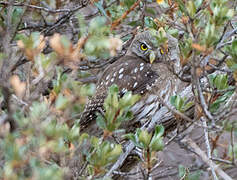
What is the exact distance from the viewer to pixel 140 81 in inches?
225

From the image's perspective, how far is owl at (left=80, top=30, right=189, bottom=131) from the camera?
17.7 ft

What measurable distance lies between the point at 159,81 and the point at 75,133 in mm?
3024

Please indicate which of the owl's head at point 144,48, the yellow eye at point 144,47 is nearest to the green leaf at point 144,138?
the owl's head at point 144,48

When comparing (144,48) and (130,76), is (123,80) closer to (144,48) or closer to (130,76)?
(130,76)

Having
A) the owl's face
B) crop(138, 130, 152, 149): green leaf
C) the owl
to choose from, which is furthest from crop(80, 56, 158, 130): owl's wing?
crop(138, 130, 152, 149): green leaf

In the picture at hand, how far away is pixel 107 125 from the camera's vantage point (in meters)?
2.88

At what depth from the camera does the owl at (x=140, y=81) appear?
17.7ft

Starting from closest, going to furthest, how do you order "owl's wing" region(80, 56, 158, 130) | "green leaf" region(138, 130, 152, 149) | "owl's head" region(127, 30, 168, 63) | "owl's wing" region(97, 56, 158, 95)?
"green leaf" region(138, 130, 152, 149)
"owl's wing" region(80, 56, 158, 130)
"owl's wing" region(97, 56, 158, 95)
"owl's head" region(127, 30, 168, 63)

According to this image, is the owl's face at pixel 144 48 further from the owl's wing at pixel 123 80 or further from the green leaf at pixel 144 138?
the green leaf at pixel 144 138

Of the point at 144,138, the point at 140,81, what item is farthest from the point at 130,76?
the point at 144,138

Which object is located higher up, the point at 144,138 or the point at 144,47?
the point at 144,47

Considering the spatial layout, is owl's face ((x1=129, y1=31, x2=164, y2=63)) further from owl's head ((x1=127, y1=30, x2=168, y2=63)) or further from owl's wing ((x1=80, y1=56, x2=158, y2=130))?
owl's wing ((x1=80, y1=56, x2=158, y2=130))

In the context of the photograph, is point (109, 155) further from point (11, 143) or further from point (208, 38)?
point (208, 38)

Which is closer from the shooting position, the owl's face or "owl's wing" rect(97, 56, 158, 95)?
"owl's wing" rect(97, 56, 158, 95)
